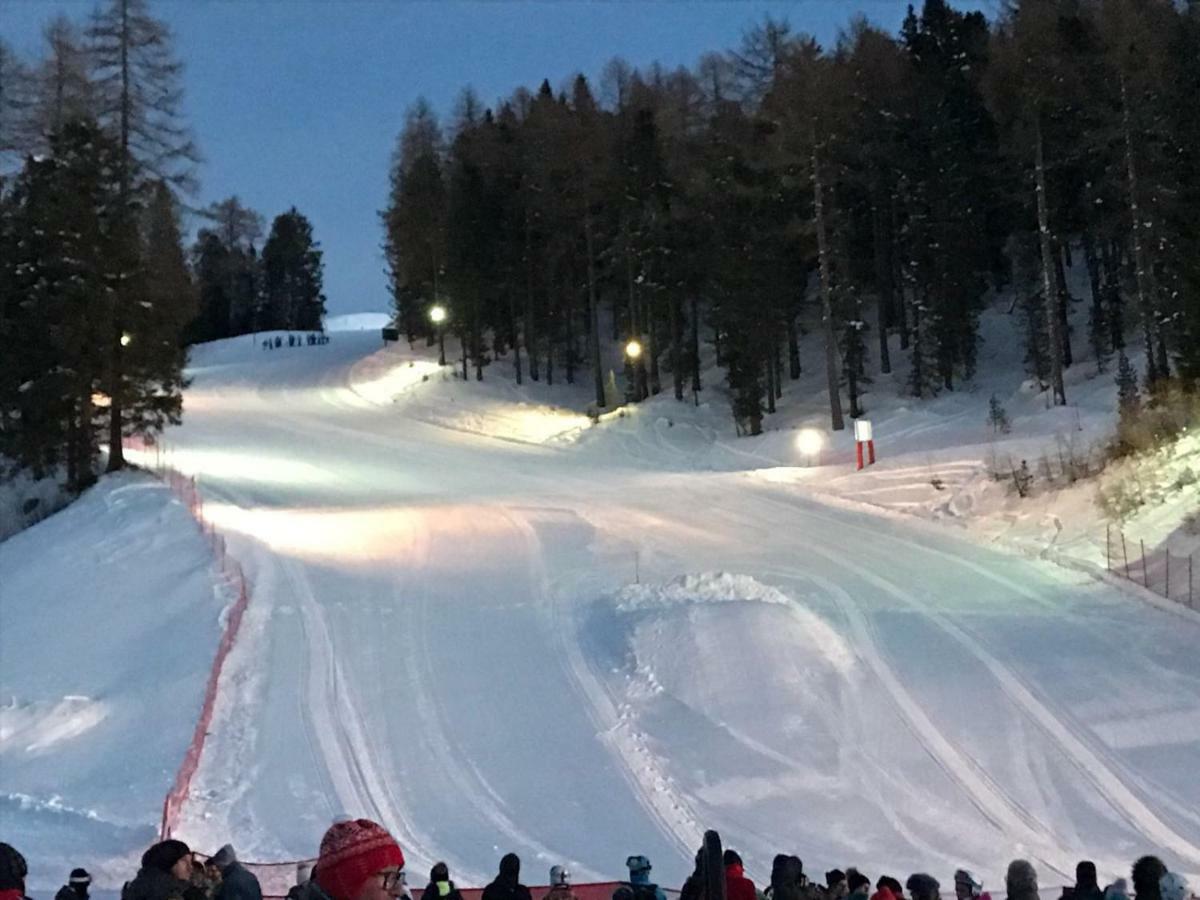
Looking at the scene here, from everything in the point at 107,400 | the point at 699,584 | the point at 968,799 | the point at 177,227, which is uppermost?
the point at 177,227

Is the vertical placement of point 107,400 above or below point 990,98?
below

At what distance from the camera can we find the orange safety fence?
1059 centimetres

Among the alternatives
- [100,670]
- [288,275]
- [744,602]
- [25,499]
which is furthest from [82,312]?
[288,275]

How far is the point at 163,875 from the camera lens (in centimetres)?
425

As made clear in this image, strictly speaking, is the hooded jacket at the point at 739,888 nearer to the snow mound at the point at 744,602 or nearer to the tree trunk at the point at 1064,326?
the snow mound at the point at 744,602

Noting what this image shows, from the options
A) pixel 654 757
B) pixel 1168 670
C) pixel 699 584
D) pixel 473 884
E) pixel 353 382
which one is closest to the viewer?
pixel 473 884

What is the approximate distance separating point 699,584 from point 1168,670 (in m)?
6.08

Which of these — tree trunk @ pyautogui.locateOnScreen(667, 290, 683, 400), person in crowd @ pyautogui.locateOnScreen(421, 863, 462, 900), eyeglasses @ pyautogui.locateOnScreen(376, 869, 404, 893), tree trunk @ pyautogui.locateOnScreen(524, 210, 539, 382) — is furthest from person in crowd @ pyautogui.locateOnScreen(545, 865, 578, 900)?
tree trunk @ pyautogui.locateOnScreen(524, 210, 539, 382)

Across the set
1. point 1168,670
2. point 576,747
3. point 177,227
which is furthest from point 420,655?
point 177,227

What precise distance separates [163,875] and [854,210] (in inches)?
1672

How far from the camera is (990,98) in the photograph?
32250 mm

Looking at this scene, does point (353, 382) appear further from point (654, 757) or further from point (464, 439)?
point (654, 757)

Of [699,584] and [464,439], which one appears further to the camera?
[464,439]

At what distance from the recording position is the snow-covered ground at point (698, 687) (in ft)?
33.5
